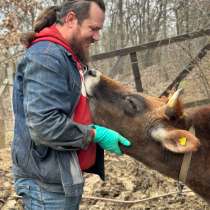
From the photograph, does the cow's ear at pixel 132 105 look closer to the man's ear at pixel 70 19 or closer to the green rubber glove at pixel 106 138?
the green rubber glove at pixel 106 138

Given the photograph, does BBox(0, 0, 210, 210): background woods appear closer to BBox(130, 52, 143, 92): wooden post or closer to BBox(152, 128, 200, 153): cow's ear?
BBox(130, 52, 143, 92): wooden post

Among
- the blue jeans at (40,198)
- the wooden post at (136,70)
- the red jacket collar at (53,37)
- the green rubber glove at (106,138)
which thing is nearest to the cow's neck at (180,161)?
the green rubber glove at (106,138)

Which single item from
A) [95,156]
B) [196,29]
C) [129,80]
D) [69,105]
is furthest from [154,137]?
[129,80]

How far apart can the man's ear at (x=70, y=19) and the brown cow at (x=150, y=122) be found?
0.72m

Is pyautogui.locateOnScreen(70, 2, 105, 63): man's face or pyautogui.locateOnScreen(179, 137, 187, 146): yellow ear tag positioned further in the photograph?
pyautogui.locateOnScreen(179, 137, 187, 146): yellow ear tag

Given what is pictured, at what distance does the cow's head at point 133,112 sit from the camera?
4.49m

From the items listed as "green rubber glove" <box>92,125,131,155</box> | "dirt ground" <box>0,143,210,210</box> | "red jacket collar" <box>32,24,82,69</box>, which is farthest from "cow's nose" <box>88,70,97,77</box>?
"dirt ground" <box>0,143,210,210</box>

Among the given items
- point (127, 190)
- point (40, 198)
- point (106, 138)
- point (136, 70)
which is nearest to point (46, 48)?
point (106, 138)

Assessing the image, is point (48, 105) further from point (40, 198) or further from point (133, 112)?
point (133, 112)

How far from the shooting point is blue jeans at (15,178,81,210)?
3797 mm

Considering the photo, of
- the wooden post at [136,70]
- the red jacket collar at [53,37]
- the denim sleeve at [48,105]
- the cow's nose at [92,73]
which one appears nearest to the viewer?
the denim sleeve at [48,105]

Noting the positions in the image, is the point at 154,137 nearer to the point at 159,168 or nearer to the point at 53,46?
the point at 159,168

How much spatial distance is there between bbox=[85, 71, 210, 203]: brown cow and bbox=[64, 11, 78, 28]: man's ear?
0.72 m

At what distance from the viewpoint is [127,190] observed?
7039 mm
